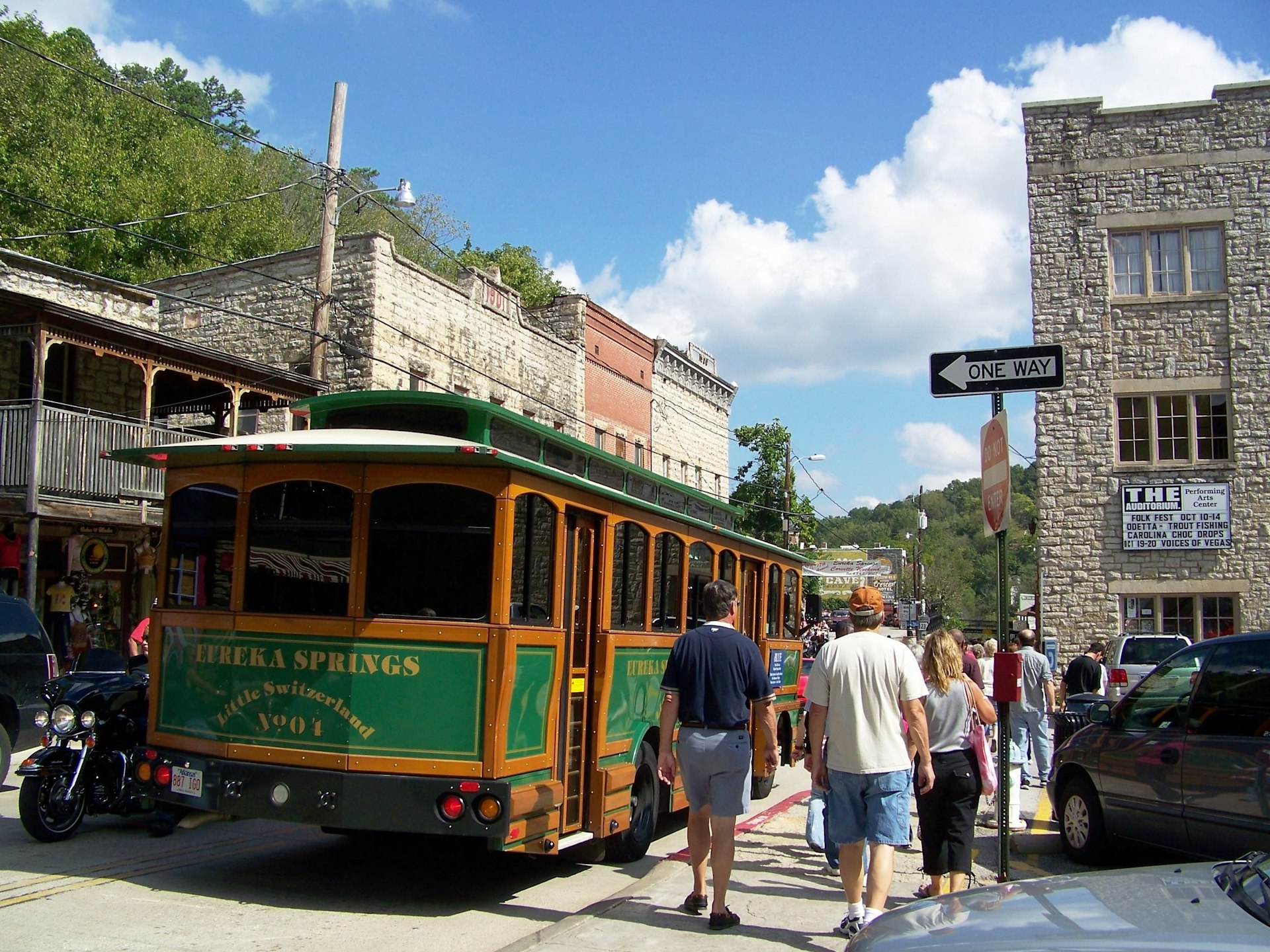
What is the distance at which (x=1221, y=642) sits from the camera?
25.8 feet

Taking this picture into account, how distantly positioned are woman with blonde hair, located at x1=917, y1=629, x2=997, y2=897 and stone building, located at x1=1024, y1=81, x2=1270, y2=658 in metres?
20.7

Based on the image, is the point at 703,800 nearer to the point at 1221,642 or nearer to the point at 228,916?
the point at 228,916

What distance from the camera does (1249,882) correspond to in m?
3.87

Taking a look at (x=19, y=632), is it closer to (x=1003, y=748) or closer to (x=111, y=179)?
(x=1003, y=748)

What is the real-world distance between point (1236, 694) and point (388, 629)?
5422 millimetres

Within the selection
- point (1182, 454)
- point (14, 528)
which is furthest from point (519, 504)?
point (1182, 454)

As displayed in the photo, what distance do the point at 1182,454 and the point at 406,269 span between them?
1769cm

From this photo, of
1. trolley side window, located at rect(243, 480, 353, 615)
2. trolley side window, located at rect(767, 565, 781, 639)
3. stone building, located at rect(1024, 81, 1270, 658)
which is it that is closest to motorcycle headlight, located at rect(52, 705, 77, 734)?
trolley side window, located at rect(243, 480, 353, 615)

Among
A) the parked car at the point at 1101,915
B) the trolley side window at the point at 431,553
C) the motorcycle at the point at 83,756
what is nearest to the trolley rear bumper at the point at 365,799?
the trolley side window at the point at 431,553

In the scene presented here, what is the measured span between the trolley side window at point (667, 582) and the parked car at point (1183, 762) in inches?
134

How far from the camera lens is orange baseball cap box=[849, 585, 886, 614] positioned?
643cm

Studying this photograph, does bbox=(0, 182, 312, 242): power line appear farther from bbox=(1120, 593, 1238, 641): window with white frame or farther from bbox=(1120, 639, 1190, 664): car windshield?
bbox=(1120, 593, 1238, 641): window with white frame

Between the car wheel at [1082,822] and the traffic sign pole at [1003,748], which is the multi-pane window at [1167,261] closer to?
the car wheel at [1082,822]

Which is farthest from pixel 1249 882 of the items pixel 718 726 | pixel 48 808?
pixel 48 808
